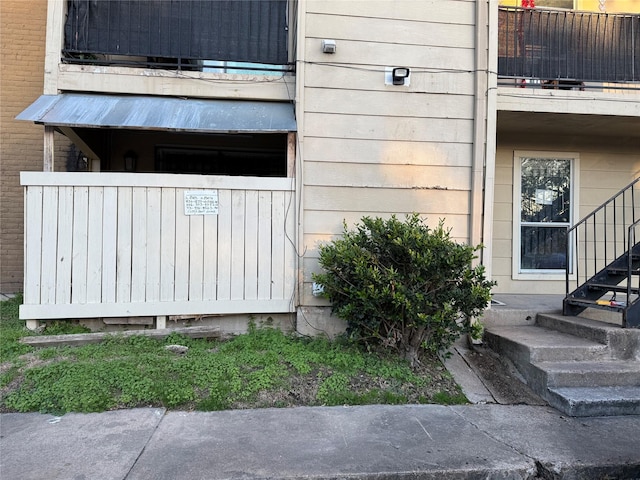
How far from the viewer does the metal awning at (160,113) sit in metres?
4.66

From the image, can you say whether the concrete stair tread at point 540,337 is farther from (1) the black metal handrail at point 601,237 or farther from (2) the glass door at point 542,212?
(1) the black metal handrail at point 601,237

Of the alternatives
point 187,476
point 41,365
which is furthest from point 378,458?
point 41,365

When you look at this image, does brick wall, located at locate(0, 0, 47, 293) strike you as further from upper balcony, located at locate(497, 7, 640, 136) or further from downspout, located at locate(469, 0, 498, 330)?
upper balcony, located at locate(497, 7, 640, 136)

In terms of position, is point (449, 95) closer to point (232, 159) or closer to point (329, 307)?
point (329, 307)

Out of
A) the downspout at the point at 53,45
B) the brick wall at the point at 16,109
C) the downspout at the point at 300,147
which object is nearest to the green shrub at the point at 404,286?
the downspout at the point at 300,147

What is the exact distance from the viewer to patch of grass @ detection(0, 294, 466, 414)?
146 inches

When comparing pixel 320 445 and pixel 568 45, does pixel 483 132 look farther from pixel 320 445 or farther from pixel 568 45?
pixel 320 445

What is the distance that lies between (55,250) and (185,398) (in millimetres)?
2408

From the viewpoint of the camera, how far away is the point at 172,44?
539 cm

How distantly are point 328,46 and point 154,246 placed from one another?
3.12 meters

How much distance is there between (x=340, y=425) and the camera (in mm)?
3461

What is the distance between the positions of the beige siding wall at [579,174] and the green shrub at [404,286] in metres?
3.01

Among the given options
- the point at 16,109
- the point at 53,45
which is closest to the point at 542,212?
the point at 53,45

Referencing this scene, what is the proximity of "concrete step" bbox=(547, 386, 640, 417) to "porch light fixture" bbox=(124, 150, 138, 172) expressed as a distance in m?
6.63
